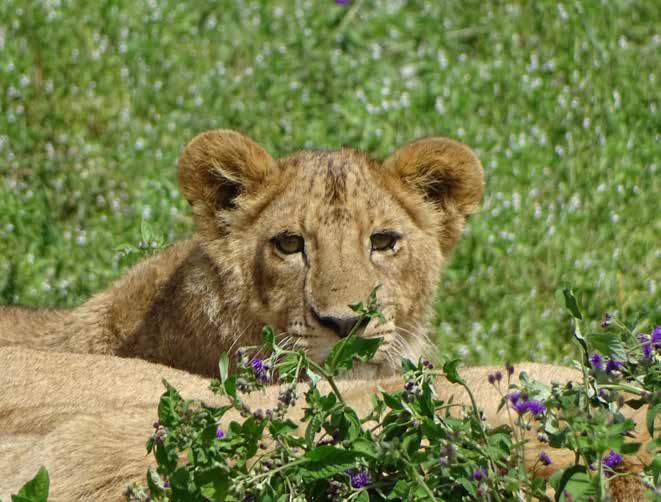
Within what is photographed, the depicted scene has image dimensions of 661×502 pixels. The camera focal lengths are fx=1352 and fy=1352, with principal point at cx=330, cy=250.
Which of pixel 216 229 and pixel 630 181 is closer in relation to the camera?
pixel 216 229

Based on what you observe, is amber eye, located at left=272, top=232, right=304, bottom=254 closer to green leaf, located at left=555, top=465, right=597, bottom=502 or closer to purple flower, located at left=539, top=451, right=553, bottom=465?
purple flower, located at left=539, top=451, right=553, bottom=465

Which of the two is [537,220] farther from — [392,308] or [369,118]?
[392,308]

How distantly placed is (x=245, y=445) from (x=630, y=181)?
5.19 m

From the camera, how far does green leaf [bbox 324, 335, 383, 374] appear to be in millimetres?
3174

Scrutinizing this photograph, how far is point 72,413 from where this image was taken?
394cm

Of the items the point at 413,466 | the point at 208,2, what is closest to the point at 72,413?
the point at 413,466

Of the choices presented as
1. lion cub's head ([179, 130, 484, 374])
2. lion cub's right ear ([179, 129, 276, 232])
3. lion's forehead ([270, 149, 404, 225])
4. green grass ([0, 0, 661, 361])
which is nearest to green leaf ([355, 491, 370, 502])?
lion cub's head ([179, 130, 484, 374])

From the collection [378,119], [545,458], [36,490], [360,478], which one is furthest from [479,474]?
[378,119]

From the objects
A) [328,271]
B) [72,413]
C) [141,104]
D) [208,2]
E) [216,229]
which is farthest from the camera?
[208,2]

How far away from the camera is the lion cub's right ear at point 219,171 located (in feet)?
19.1

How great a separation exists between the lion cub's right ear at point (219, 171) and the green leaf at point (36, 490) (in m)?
2.89

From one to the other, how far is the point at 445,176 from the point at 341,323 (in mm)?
1201

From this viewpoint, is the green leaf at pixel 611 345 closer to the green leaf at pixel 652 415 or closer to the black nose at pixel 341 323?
the green leaf at pixel 652 415

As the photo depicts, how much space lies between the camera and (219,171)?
5.90m
